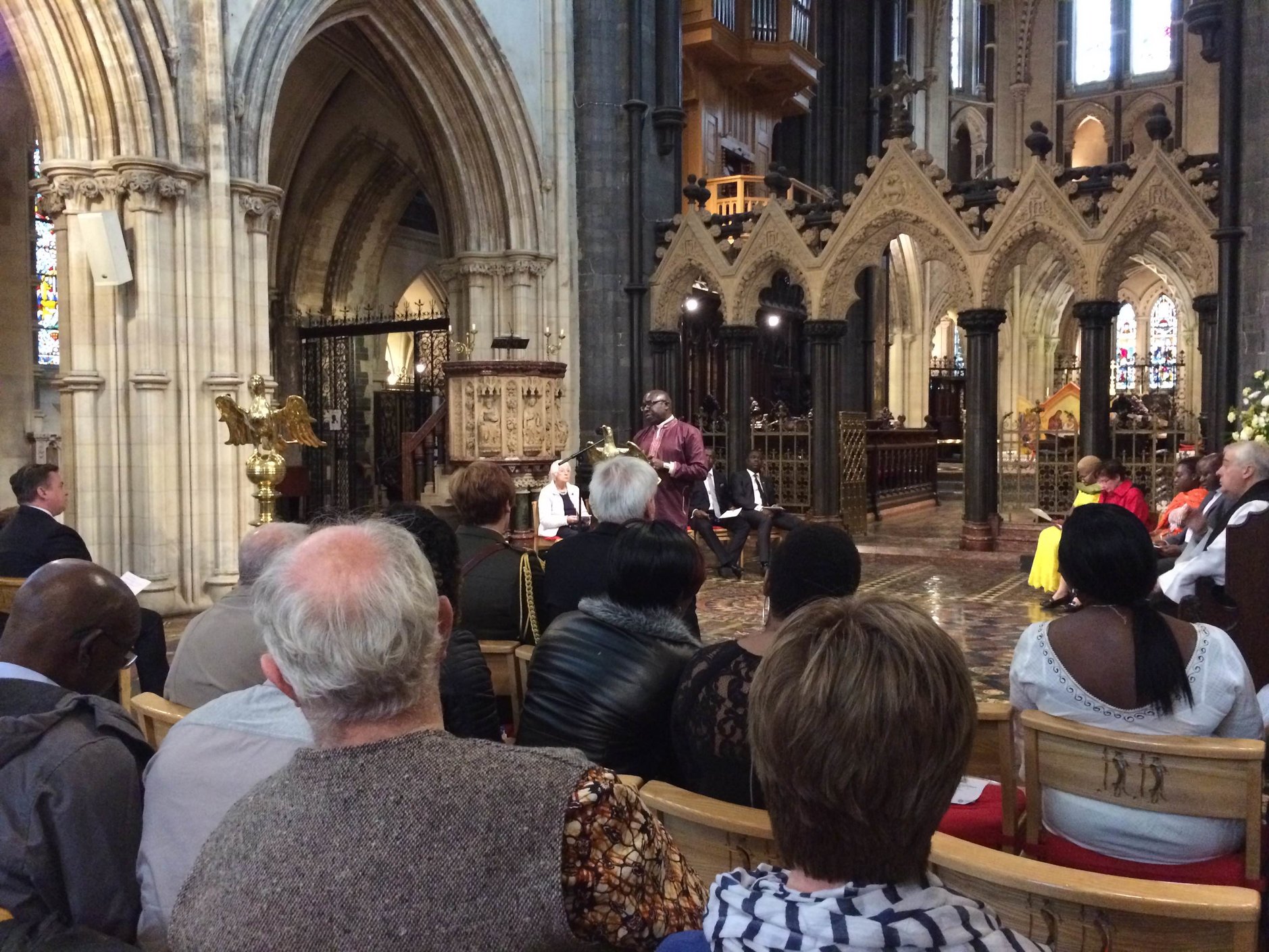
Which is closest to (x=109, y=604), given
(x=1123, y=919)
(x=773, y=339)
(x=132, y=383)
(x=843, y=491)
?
(x=1123, y=919)

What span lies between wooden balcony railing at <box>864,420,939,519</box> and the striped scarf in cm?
1193

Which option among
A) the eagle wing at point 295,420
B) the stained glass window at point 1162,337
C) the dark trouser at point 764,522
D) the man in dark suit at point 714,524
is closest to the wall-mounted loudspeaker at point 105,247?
the eagle wing at point 295,420

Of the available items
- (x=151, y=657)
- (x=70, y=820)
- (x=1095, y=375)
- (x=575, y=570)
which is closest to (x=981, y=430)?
(x=1095, y=375)

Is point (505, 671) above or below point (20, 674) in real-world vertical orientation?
below

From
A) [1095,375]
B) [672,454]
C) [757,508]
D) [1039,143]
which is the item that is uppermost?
[1039,143]

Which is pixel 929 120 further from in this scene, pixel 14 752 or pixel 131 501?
pixel 14 752

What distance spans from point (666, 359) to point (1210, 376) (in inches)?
225

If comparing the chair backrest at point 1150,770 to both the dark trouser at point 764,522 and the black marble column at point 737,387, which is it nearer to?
the dark trouser at point 764,522

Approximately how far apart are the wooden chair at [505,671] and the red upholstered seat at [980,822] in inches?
45.4

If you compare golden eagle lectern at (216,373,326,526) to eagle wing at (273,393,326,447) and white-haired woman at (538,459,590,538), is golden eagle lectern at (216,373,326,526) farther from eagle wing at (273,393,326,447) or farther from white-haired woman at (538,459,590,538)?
white-haired woman at (538,459,590,538)

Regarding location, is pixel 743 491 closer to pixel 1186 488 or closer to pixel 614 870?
pixel 1186 488

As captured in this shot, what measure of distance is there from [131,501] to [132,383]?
863 mm

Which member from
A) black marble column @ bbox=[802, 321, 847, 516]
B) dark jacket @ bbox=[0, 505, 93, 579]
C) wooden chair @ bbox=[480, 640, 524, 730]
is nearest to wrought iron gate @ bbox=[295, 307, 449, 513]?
black marble column @ bbox=[802, 321, 847, 516]

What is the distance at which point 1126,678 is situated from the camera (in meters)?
2.30
